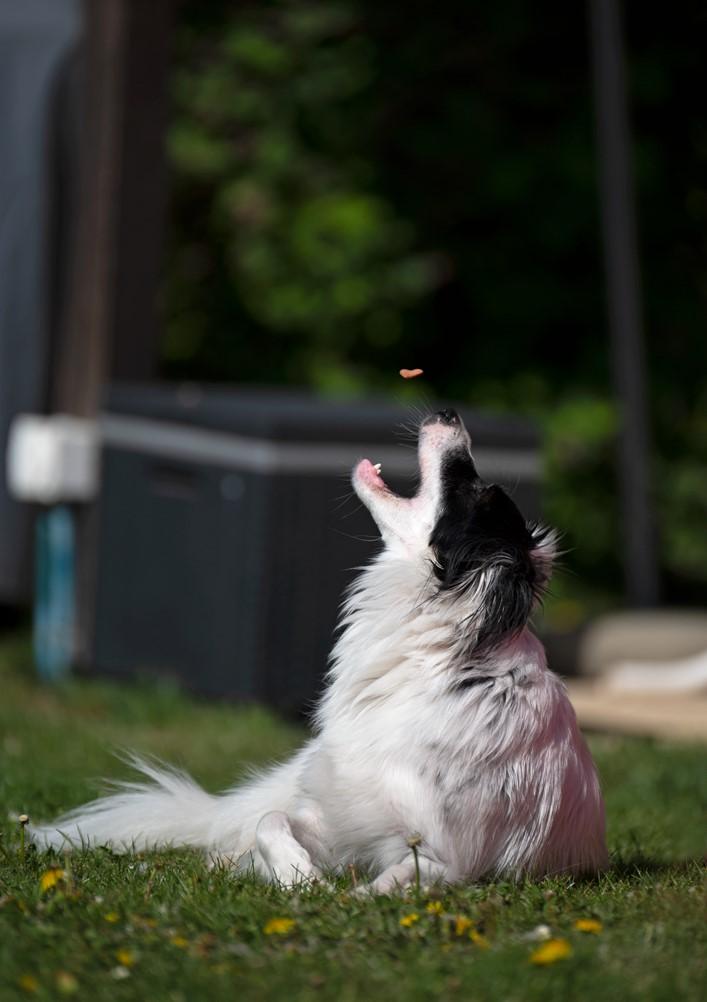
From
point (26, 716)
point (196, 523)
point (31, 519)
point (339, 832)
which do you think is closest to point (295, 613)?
point (196, 523)

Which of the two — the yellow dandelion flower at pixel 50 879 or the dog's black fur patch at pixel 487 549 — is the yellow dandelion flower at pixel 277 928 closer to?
the yellow dandelion flower at pixel 50 879

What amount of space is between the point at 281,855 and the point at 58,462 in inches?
165

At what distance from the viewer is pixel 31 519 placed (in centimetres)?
803

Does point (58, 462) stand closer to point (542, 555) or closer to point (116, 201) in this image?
point (116, 201)

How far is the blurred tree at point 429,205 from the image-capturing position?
34.4 feet

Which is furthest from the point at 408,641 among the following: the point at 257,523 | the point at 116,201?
the point at 116,201

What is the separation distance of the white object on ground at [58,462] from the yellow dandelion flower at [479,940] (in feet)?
14.9

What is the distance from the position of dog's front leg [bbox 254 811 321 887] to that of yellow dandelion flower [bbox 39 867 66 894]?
1.38ft

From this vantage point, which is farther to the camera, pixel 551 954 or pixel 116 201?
pixel 116 201

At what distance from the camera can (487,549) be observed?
3582 mm

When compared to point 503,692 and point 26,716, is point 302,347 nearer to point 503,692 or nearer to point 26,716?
point 26,716

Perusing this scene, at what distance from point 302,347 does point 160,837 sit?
23.3 ft

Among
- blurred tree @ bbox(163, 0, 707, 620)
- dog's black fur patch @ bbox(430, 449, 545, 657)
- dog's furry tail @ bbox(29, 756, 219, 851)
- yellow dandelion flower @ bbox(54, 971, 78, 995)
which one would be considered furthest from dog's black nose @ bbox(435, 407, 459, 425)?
blurred tree @ bbox(163, 0, 707, 620)

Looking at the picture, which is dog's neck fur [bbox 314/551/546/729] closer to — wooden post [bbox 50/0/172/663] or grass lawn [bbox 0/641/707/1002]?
grass lawn [bbox 0/641/707/1002]
